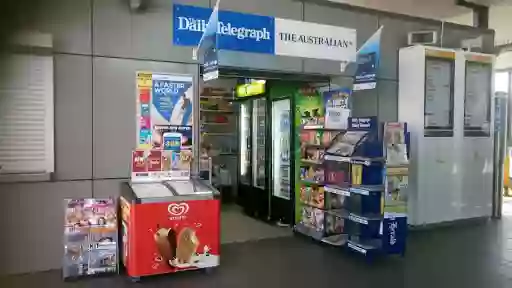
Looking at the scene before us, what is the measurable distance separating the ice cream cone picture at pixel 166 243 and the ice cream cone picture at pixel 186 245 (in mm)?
53

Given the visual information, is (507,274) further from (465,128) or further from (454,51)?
(454,51)

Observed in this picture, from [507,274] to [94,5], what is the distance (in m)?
5.00

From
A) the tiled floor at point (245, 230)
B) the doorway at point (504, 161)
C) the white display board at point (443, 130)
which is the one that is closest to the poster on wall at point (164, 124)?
the tiled floor at point (245, 230)

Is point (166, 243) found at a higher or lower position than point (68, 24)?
lower

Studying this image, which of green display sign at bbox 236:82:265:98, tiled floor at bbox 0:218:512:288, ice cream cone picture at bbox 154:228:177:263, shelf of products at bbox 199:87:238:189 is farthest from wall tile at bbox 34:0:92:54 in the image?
shelf of products at bbox 199:87:238:189

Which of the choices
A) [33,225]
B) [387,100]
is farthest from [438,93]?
[33,225]

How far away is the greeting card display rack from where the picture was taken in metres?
5.06

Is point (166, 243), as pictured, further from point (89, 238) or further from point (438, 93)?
point (438, 93)

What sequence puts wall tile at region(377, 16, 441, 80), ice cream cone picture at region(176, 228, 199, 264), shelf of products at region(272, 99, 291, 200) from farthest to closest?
shelf of products at region(272, 99, 291, 200) < wall tile at region(377, 16, 441, 80) < ice cream cone picture at region(176, 228, 199, 264)

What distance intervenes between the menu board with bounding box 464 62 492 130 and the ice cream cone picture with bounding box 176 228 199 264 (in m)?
4.73

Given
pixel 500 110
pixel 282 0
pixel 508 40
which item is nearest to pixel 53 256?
pixel 282 0

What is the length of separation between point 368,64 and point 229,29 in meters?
1.86

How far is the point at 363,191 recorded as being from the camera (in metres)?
5.03

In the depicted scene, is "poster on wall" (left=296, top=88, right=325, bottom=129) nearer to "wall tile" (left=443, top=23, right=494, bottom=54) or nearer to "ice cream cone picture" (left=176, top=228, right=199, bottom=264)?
"wall tile" (left=443, top=23, right=494, bottom=54)
